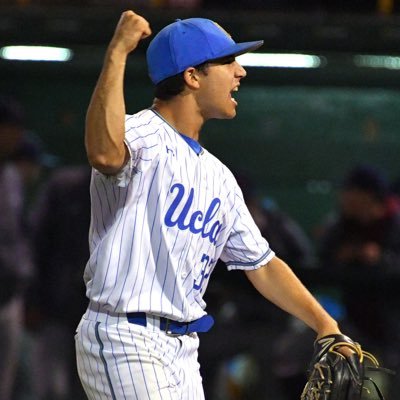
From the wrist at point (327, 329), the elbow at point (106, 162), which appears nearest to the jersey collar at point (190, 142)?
the elbow at point (106, 162)

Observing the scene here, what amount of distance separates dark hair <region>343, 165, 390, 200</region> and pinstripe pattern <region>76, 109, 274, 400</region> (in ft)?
9.20

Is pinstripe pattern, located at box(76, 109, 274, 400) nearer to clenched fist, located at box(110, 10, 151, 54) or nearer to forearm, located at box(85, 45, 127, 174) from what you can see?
forearm, located at box(85, 45, 127, 174)

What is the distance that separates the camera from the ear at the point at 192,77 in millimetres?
2842

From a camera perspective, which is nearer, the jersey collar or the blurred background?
the jersey collar

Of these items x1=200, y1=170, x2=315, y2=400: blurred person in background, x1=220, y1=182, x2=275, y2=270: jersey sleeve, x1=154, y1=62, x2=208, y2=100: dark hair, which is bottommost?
x1=200, y1=170, x2=315, y2=400: blurred person in background

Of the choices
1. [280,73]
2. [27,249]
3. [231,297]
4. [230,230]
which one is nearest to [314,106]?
[280,73]

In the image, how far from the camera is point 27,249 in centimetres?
549

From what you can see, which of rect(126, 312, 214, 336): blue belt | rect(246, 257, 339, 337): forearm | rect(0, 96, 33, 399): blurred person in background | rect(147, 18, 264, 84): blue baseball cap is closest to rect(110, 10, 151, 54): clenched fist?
rect(147, 18, 264, 84): blue baseball cap

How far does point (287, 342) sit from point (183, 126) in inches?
111

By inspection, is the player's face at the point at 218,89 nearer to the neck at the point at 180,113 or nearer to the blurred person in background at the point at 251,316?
the neck at the point at 180,113

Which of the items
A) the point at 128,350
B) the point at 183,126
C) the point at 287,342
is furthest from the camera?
the point at 287,342

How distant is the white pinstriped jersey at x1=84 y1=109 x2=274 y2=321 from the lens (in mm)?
2674

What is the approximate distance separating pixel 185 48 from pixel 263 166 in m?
2.75

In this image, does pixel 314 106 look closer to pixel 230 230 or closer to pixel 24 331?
pixel 24 331
